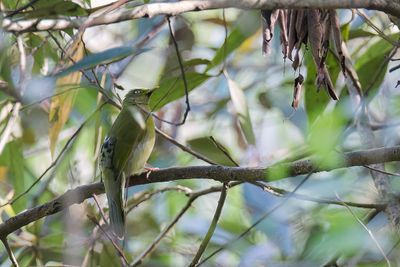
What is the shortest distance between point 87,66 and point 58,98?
1.13m

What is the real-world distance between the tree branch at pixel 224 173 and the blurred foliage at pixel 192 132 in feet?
0.17

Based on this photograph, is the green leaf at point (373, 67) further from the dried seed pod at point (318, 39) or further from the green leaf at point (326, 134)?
the green leaf at point (326, 134)

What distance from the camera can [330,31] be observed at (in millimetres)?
2730

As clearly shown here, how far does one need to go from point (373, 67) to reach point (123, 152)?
1.19m

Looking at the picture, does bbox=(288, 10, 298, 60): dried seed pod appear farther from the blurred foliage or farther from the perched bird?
the perched bird

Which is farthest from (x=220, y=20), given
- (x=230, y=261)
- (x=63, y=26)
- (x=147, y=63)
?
(x=63, y=26)

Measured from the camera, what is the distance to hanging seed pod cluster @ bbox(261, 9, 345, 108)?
260cm

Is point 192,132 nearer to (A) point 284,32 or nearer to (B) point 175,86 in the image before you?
(B) point 175,86

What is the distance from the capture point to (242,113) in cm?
355

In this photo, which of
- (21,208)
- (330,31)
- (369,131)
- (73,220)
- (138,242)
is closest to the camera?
(73,220)

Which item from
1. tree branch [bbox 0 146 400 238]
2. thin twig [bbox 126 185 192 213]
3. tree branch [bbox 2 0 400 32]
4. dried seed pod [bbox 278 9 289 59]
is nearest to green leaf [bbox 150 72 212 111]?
thin twig [bbox 126 185 192 213]

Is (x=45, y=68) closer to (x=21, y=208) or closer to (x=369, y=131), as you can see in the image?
(x=21, y=208)

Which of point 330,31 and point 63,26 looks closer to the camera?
point 63,26

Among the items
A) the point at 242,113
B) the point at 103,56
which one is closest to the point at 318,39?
the point at 103,56
